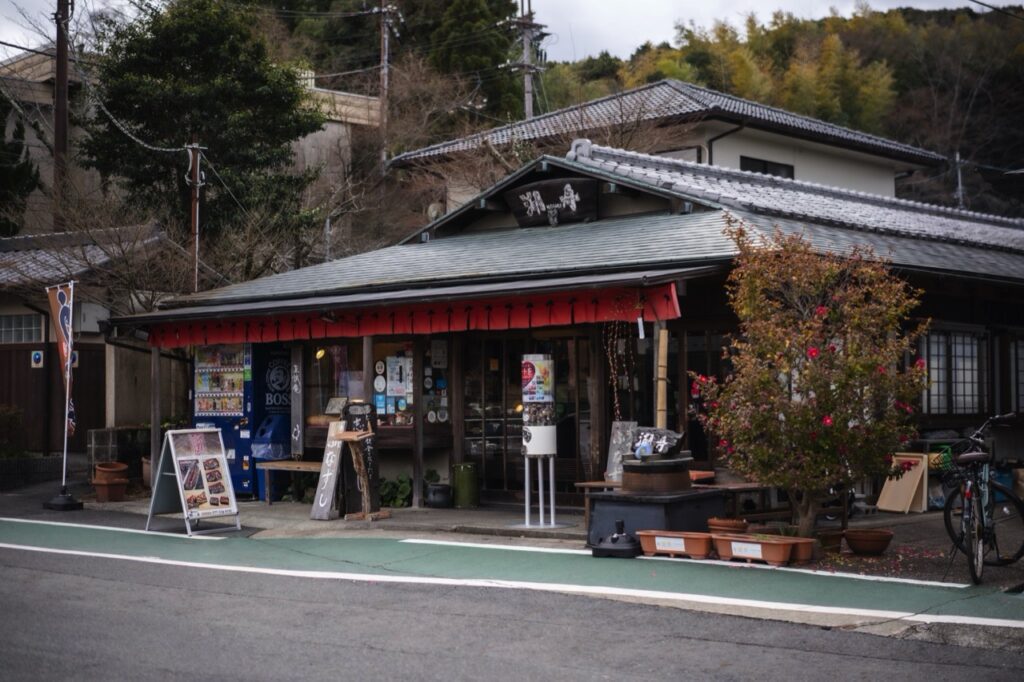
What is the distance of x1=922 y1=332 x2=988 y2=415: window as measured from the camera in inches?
602

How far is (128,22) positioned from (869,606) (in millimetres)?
25109

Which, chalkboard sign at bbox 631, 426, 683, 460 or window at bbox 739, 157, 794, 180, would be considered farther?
window at bbox 739, 157, 794, 180

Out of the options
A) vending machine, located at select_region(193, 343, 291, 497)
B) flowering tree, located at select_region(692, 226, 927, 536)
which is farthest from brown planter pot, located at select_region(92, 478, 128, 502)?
flowering tree, located at select_region(692, 226, 927, 536)

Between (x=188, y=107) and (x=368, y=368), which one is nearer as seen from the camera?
(x=368, y=368)

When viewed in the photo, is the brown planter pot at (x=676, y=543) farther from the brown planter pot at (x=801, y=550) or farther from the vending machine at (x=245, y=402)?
the vending machine at (x=245, y=402)

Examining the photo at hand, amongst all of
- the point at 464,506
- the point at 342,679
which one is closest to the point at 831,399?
the point at 342,679

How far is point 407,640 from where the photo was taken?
7.50m

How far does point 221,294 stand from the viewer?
18.2 metres

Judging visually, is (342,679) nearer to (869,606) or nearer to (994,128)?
(869,606)

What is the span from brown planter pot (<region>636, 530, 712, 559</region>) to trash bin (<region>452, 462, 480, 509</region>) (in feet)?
16.1

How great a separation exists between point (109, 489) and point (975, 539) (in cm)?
1289

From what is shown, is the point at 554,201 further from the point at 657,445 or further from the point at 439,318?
the point at 657,445

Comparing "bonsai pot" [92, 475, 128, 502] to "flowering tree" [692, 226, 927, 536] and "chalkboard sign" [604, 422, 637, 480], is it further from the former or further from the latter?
"flowering tree" [692, 226, 927, 536]

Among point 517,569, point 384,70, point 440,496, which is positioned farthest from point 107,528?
point 384,70
